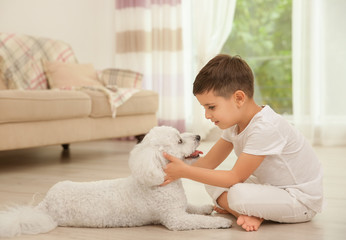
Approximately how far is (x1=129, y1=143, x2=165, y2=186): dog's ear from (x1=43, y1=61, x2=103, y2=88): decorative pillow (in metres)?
2.38

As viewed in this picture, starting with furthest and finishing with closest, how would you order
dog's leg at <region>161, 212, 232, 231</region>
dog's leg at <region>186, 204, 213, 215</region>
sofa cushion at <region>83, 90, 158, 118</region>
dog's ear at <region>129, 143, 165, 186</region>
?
sofa cushion at <region>83, 90, 158, 118</region> < dog's leg at <region>186, 204, 213, 215</region> < dog's leg at <region>161, 212, 232, 231</region> < dog's ear at <region>129, 143, 165, 186</region>

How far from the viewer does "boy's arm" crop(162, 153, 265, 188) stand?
1362 millimetres

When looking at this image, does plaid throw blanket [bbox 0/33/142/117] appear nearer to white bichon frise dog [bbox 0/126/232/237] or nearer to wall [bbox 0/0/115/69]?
wall [bbox 0/0/115/69]

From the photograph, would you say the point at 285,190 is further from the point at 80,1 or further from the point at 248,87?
the point at 80,1

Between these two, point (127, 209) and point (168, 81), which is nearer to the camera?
point (127, 209)

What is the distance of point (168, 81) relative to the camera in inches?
177

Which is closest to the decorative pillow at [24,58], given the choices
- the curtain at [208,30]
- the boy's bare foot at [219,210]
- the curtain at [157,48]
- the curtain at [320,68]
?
the curtain at [157,48]

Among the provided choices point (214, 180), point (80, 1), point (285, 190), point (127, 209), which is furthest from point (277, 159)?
point (80, 1)

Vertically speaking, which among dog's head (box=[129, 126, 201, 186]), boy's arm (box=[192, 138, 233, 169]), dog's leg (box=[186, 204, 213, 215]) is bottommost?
dog's leg (box=[186, 204, 213, 215])

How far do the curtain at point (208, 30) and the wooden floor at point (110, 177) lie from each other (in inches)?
13.7

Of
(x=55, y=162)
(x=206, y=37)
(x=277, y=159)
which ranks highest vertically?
(x=206, y=37)

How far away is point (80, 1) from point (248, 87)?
12.0 ft

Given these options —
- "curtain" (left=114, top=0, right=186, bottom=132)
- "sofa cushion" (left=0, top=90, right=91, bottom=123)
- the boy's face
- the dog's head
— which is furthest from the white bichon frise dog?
"curtain" (left=114, top=0, right=186, bottom=132)

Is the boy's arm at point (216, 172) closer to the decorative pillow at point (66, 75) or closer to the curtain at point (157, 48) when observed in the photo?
the decorative pillow at point (66, 75)
